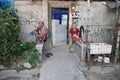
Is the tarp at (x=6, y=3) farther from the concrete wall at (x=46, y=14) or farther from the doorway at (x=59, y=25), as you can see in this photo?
the doorway at (x=59, y=25)

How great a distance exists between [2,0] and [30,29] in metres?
1.89

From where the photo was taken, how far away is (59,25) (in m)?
10.5

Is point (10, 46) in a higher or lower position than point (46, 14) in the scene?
lower

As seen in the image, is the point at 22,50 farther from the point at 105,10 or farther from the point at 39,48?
the point at 105,10

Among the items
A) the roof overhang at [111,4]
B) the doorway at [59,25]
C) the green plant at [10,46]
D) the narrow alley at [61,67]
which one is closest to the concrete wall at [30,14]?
the doorway at [59,25]

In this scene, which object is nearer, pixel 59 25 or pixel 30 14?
pixel 30 14

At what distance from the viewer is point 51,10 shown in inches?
407

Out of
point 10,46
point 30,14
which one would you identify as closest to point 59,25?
point 30,14

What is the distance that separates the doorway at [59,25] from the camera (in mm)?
10383

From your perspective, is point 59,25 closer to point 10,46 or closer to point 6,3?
point 6,3

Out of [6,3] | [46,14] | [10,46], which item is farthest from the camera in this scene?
[46,14]

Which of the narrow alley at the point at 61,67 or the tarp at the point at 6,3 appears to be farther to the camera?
the tarp at the point at 6,3

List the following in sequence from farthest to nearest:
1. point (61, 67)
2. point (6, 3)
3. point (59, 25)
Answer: point (59, 25)
point (6, 3)
point (61, 67)

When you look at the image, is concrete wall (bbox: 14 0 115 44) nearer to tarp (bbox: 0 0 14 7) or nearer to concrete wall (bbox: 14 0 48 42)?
concrete wall (bbox: 14 0 48 42)
